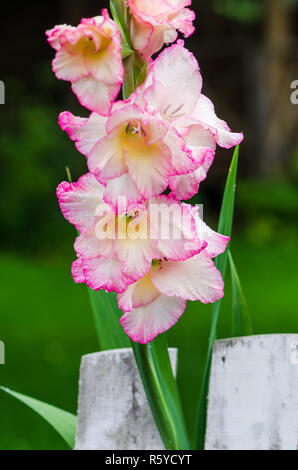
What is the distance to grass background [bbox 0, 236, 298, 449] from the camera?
10.2 feet

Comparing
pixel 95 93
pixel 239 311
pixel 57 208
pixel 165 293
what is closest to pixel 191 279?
pixel 165 293

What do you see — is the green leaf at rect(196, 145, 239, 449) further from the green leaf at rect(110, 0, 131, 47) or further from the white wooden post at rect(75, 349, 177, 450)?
the green leaf at rect(110, 0, 131, 47)

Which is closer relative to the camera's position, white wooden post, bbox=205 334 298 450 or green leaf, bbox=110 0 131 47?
green leaf, bbox=110 0 131 47

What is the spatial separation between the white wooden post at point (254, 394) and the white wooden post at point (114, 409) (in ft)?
0.36

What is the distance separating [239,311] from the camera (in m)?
1.23

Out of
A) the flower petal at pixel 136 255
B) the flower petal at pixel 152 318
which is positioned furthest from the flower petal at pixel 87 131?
the flower petal at pixel 152 318

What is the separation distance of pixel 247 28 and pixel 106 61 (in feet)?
33.2

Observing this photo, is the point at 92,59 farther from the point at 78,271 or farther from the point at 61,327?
the point at 61,327

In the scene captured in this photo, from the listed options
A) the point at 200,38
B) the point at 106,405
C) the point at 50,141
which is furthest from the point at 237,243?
the point at 106,405

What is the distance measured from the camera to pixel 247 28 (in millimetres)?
10453

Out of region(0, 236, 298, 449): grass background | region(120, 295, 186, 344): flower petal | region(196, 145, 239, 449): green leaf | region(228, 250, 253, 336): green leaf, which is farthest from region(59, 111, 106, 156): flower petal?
region(0, 236, 298, 449): grass background

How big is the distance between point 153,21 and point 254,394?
57 centimetres

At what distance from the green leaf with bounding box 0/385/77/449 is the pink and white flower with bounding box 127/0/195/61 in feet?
1.98

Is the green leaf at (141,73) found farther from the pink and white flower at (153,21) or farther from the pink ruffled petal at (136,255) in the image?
the pink ruffled petal at (136,255)
